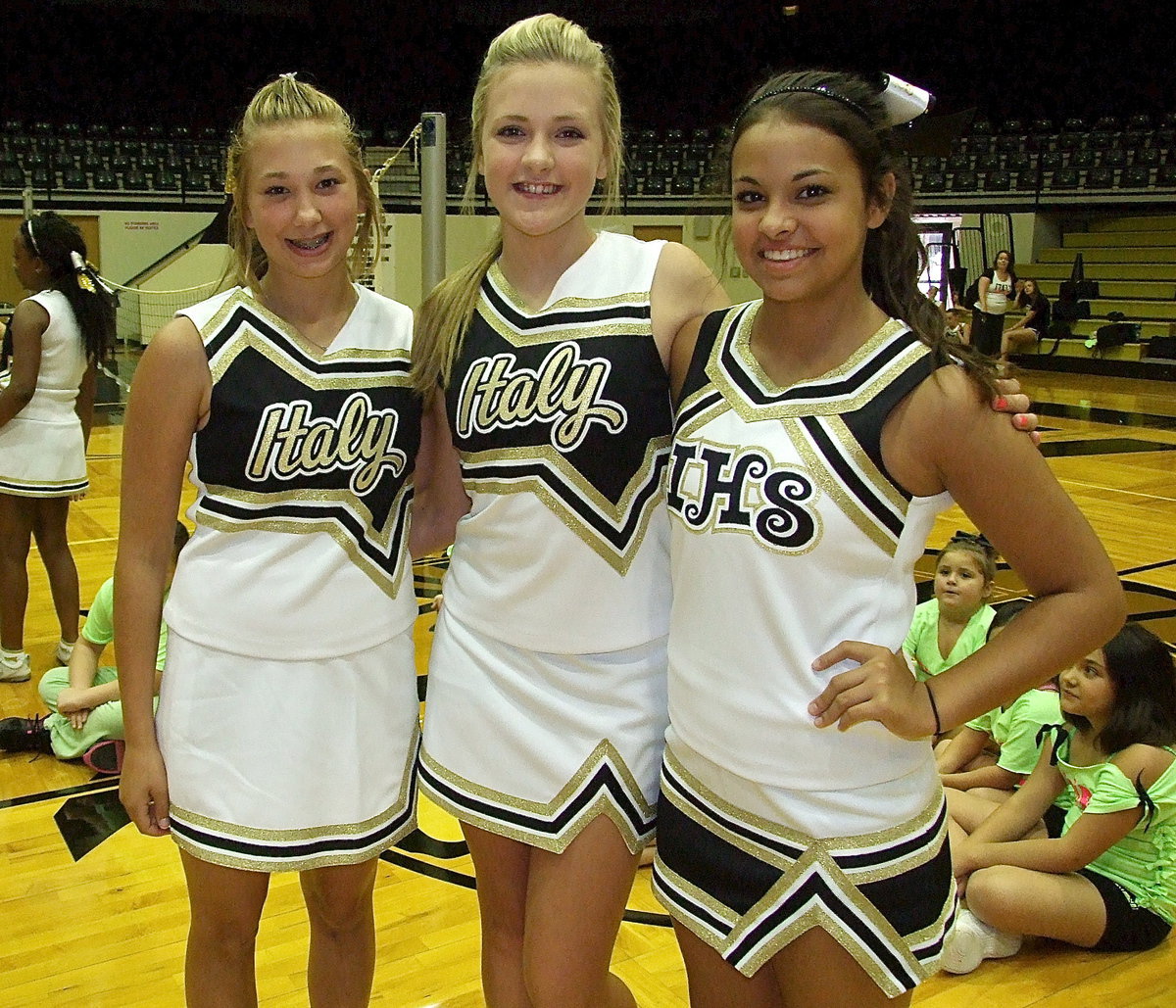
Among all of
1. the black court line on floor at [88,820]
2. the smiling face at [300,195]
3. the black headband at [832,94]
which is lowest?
the black court line on floor at [88,820]

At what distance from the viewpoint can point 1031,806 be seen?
9.37ft

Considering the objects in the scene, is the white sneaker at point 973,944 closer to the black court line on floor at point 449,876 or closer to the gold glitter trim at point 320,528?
the black court line on floor at point 449,876

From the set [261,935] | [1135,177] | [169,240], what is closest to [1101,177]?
[1135,177]

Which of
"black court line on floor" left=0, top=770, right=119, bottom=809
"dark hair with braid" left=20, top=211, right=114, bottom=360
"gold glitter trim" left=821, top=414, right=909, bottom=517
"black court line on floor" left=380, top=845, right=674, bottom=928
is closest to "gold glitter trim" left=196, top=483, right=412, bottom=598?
"gold glitter trim" left=821, top=414, right=909, bottom=517

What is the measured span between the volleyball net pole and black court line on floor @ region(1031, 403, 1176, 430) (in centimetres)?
701

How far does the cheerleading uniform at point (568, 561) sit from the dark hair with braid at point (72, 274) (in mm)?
2928

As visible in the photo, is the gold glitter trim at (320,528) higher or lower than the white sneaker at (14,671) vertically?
higher

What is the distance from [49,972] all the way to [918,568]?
4.18 m

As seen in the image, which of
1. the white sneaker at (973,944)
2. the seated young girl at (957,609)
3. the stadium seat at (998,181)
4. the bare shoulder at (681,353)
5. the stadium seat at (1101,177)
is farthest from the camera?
the stadium seat at (998,181)

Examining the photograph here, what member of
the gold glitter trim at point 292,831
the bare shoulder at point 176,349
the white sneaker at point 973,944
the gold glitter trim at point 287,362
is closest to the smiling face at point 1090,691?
the white sneaker at point 973,944

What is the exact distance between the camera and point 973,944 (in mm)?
2607

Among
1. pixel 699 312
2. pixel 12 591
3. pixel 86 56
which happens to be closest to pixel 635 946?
pixel 699 312

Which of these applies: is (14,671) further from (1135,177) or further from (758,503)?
(1135,177)

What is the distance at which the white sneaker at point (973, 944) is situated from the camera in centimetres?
259
